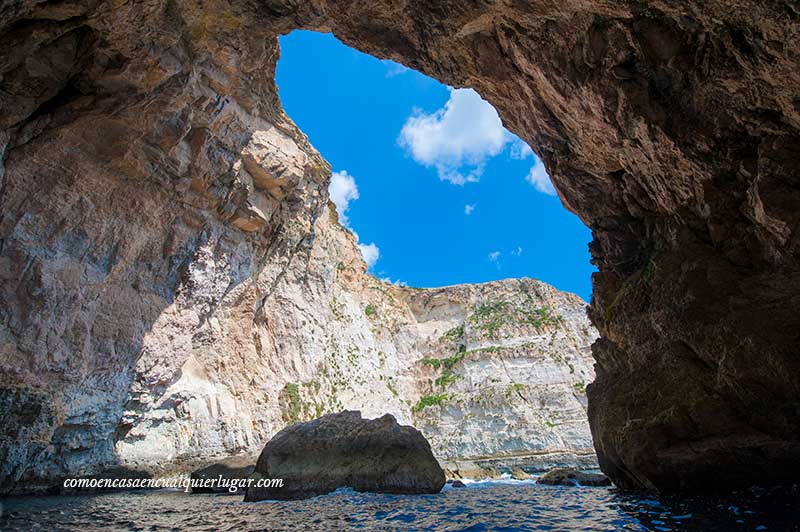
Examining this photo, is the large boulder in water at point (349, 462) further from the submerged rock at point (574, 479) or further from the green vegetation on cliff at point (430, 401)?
the green vegetation on cliff at point (430, 401)

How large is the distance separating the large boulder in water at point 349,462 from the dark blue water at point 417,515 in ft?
6.65

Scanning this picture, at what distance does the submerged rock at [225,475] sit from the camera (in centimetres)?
1709

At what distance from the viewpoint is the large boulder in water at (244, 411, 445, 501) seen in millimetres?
14508

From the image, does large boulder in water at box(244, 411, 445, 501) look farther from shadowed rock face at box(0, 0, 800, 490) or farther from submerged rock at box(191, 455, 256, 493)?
shadowed rock face at box(0, 0, 800, 490)

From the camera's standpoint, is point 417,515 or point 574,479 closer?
point 417,515

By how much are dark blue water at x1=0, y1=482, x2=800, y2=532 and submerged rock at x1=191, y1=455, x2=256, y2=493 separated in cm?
481

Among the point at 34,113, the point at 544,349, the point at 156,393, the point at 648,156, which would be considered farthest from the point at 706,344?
the point at 544,349

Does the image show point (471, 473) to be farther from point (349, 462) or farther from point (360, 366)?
point (349, 462)

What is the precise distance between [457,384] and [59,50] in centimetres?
4433

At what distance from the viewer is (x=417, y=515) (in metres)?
9.31

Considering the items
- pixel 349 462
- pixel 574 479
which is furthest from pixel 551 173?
pixel 574 479

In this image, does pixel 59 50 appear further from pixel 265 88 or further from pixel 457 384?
pixel 457 384

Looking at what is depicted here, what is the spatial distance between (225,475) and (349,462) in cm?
688

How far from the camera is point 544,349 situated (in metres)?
50.6
